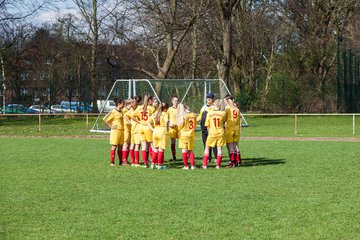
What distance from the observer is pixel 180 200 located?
11.2 m

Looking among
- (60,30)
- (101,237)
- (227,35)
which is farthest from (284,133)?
(60,30)

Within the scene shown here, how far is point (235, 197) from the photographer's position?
11469 mm

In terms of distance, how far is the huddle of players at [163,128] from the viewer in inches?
635

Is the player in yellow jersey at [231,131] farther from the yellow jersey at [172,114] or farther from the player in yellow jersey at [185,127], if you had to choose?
the yellow jersey at [172,114]

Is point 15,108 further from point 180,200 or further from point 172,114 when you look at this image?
point 180,200

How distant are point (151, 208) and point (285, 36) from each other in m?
44.7

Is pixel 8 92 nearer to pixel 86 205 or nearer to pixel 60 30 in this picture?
pixel 60 30

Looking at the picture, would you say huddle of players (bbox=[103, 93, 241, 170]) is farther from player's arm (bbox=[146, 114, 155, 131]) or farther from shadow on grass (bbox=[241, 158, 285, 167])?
shadow on grass (bbox=[241, 158, 285, 167])

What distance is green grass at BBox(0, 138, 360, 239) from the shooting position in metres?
8.83

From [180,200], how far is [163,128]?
5.19 meters

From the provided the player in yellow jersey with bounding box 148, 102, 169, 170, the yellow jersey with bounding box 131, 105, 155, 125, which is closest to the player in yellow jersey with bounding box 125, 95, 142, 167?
the yellow jersey with bounding box 131, 105, 155, 125

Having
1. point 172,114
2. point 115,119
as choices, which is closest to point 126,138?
point 115,119

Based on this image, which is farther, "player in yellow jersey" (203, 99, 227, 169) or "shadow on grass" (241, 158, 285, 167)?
"shadow on grass" (241, 158, 285, 167)

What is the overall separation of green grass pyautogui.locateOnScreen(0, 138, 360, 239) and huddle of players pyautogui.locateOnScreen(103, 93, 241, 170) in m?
0.60
